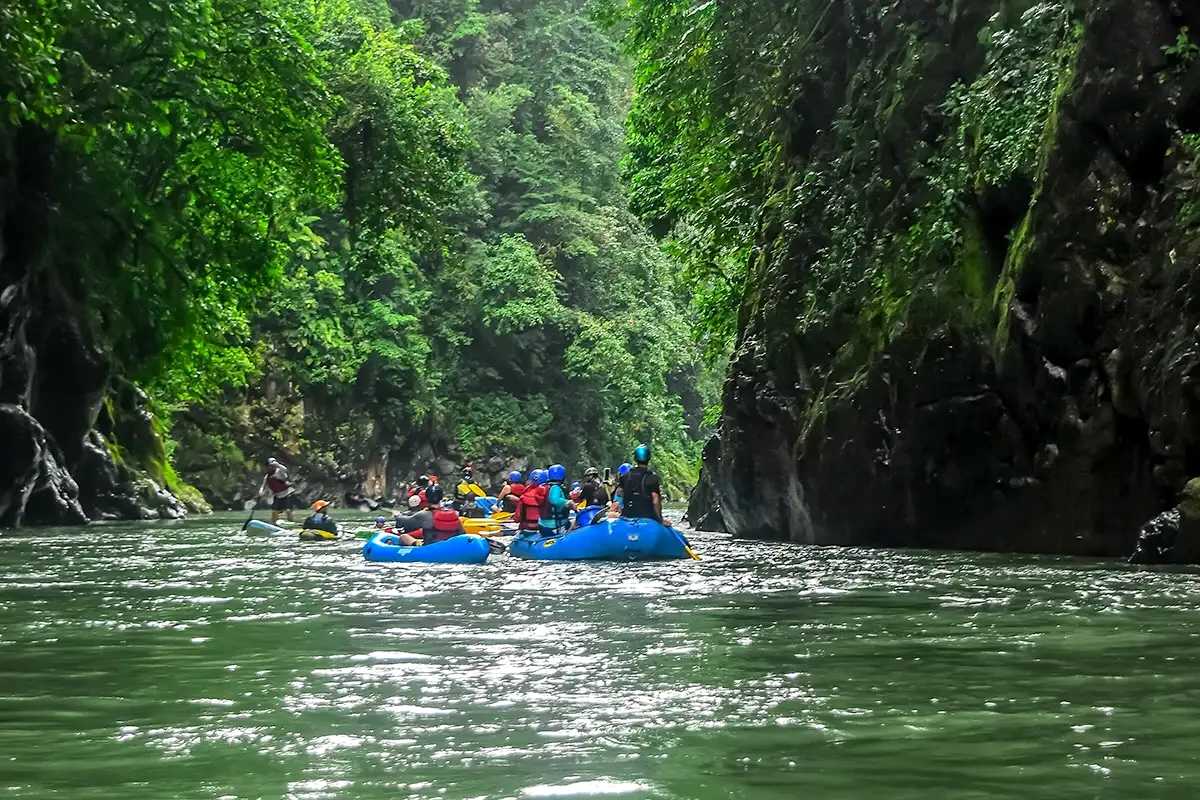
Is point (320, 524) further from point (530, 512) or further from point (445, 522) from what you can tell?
point (445, 522)

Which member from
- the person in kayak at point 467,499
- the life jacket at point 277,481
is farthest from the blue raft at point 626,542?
the life jacket at point 277,481

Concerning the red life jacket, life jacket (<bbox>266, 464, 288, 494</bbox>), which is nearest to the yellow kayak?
the red life jacket

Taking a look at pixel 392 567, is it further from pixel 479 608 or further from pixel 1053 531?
pixel 1053 531

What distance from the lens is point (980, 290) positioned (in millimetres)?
20109

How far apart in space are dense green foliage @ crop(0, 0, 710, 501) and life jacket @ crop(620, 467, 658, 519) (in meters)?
8.29

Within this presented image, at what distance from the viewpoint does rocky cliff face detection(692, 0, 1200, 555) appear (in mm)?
17312

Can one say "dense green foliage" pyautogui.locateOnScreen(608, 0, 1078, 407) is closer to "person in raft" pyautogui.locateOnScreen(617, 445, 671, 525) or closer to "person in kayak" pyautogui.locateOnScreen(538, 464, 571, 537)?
"person in raft" pyautogui.locateOnScreen(617, 445, 671, 525)

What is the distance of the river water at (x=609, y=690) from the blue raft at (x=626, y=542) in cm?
413

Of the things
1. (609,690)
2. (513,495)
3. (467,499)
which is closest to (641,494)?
(513,495)

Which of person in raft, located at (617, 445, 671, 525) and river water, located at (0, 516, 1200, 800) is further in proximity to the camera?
person in raft, located at (617, 445, 671, 525)

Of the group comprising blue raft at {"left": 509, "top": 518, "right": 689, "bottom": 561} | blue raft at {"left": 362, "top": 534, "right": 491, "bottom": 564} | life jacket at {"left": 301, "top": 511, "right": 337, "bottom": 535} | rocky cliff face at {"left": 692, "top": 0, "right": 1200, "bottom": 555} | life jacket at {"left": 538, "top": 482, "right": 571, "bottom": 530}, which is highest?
rocky cliff face at {"left": 692, "top": 0, "right": 1200, "bottom": 555}

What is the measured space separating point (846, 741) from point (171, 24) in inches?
782

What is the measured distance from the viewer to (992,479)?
19531 millimetres

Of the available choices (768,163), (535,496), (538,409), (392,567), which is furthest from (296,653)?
(538,409)
